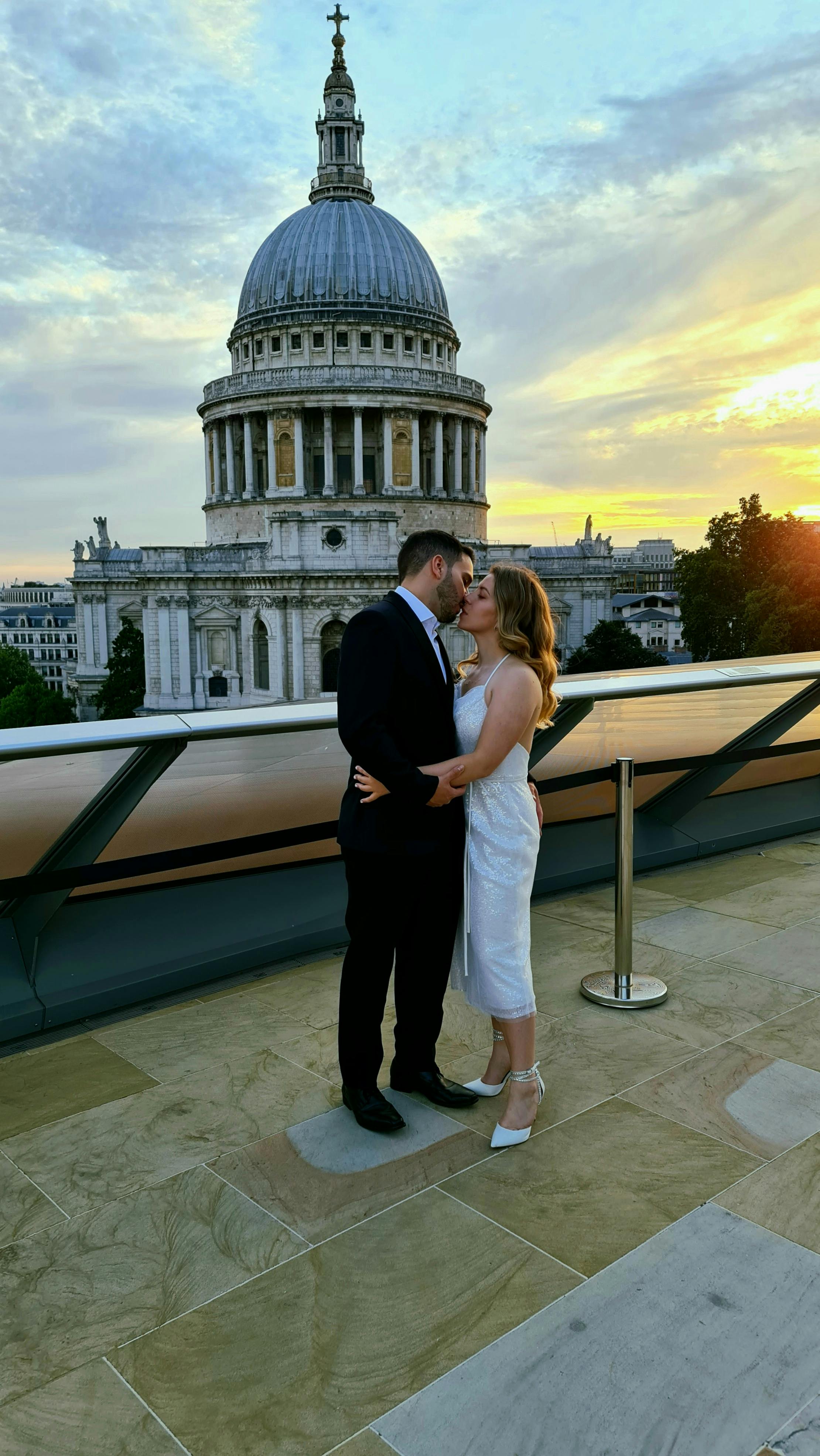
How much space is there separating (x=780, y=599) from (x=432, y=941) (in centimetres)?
3842

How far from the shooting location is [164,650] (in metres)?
65.9

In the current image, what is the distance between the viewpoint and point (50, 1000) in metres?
3.95

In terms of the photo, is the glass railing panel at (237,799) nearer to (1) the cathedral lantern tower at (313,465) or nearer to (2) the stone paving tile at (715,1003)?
(2) the stone paving tile at (715,1003)

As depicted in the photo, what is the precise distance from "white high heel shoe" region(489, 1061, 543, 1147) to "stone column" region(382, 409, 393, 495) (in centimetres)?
6428

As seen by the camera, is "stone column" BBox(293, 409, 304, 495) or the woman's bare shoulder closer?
the woman's bare shoulder

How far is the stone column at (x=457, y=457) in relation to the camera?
68625 mm

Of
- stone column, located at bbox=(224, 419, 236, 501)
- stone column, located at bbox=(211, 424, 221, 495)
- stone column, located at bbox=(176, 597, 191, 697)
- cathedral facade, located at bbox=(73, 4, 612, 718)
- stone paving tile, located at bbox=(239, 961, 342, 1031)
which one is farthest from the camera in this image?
stone column, located at bbox=(211, 424, 221, 495)

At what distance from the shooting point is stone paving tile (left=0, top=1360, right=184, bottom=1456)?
2.03m

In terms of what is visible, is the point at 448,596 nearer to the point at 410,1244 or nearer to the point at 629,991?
the point at 410,1244

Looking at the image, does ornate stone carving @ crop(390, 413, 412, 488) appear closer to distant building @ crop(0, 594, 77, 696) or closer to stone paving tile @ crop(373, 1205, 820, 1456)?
stone paving tile @ crop(373, 1205, 820, 1456)

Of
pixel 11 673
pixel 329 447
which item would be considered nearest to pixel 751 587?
pixel 329 447

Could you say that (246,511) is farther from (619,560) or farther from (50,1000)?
(619,560)

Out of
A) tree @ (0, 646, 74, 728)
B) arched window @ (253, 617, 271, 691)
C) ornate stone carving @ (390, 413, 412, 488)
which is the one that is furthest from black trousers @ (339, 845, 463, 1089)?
Answer: ornate stone carving @ (390, 413, 412, 488)

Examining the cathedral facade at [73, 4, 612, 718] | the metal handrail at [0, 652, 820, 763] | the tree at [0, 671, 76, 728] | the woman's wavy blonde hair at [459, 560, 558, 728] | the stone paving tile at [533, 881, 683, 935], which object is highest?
the cathedral facade at [73, 4, 612, 718]
